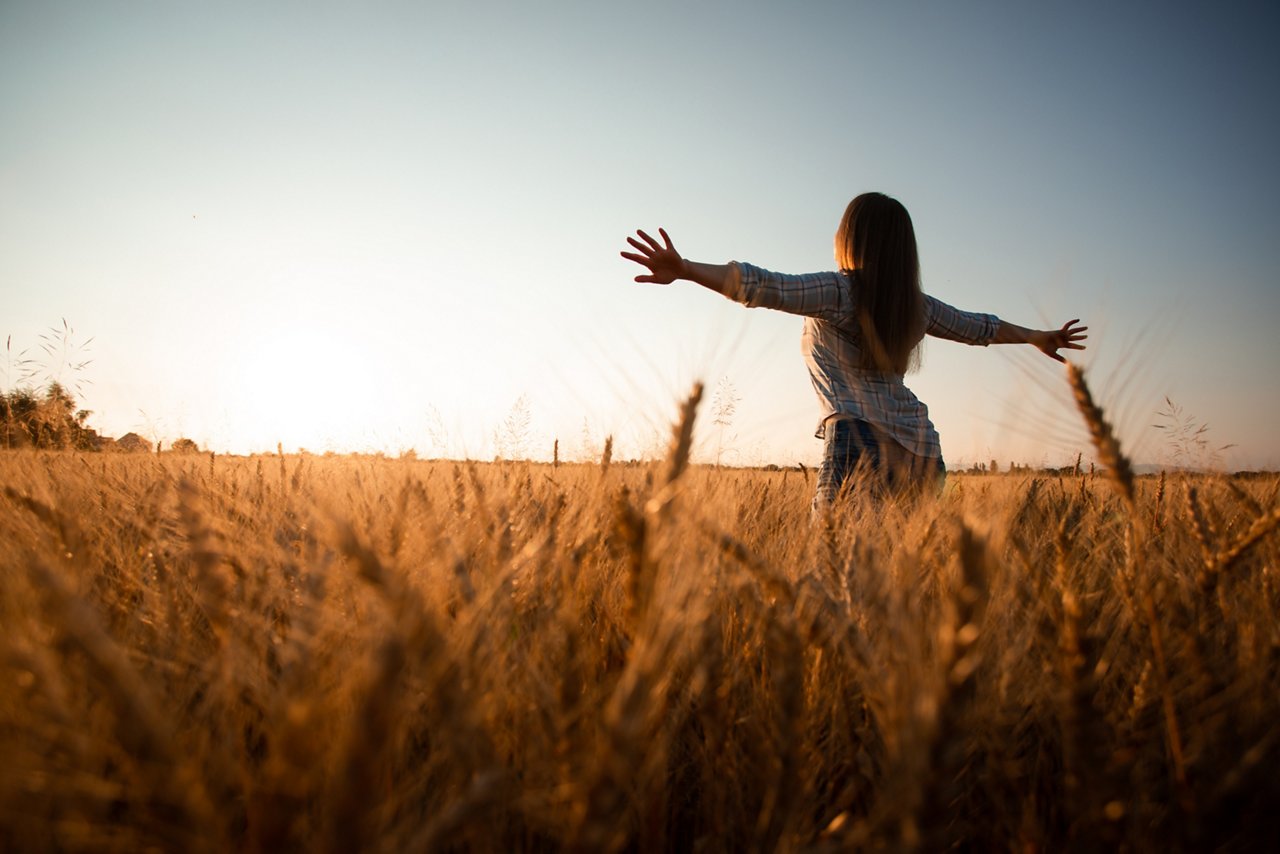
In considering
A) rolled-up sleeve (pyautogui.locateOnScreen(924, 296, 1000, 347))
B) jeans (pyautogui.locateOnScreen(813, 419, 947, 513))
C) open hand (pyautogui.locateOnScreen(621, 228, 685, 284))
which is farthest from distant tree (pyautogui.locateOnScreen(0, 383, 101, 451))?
rolled-up sleeve (pyautogui.locateOnScreen(924, 296, 1000, 347))

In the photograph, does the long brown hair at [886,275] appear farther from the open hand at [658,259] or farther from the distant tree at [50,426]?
the distant tree at [50,426]

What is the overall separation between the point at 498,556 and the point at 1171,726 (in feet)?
3.59

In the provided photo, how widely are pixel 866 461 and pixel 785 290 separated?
1.01m

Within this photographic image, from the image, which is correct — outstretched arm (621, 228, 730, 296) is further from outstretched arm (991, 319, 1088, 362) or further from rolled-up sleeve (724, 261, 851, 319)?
outstretched arm (991, 319, 1088, 362)

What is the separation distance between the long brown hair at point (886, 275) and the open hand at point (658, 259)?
3.66 feet

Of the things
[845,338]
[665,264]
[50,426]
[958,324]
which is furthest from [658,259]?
[50,426]

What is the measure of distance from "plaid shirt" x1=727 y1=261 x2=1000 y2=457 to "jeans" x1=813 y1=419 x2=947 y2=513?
55mm

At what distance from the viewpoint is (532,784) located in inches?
34.4

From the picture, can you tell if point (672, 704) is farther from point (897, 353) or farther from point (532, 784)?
point (897, 353)

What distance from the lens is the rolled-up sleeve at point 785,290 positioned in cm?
294

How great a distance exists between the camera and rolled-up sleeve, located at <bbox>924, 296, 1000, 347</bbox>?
363 cm

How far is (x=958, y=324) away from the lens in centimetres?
371

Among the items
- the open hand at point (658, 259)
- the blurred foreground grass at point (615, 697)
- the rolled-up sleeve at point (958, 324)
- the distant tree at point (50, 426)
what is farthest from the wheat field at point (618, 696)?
the distant tree at point (50, 426)

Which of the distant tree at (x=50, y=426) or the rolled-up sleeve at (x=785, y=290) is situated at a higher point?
the rolled-up sleeve at (x=785, y=290)
